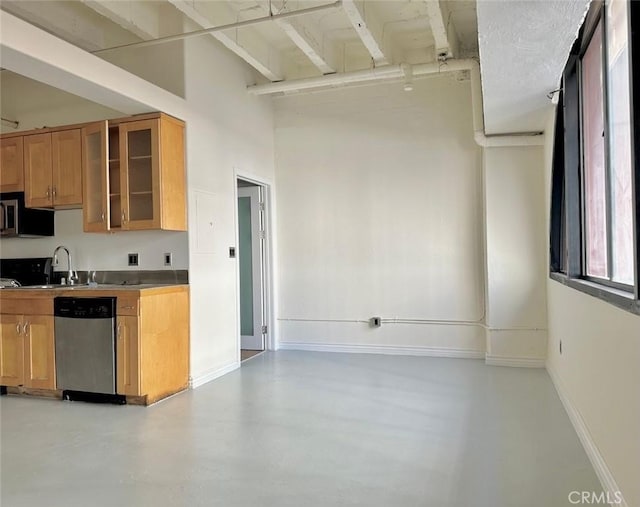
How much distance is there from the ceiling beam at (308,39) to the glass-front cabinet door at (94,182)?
1.81 m

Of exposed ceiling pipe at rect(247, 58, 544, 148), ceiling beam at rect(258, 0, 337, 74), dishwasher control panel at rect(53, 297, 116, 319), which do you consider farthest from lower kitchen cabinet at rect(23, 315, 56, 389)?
exposed ceiling pipe at rect(247, 58, 544, 148)

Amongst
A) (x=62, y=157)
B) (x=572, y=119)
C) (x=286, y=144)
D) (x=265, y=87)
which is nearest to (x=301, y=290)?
(x=286, y=144)

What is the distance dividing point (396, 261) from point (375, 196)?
78 cm

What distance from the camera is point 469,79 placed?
509 centimetres

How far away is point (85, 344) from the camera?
3775 millimetres

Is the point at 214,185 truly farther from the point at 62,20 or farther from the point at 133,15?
the point at 62,20

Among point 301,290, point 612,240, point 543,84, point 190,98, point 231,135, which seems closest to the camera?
point 612,240

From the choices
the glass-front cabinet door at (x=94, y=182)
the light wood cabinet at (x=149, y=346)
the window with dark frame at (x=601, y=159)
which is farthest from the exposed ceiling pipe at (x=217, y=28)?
the light wood cabinet at (x=149, y=346)

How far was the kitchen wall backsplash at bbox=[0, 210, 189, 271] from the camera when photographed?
423 centimetres

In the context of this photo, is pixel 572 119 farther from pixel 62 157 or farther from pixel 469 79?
pixel 62 157

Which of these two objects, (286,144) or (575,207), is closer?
(575,207)

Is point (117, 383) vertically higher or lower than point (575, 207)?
lower

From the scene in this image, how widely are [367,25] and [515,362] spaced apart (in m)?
3.47

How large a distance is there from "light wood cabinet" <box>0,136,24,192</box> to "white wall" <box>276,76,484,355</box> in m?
2.69
